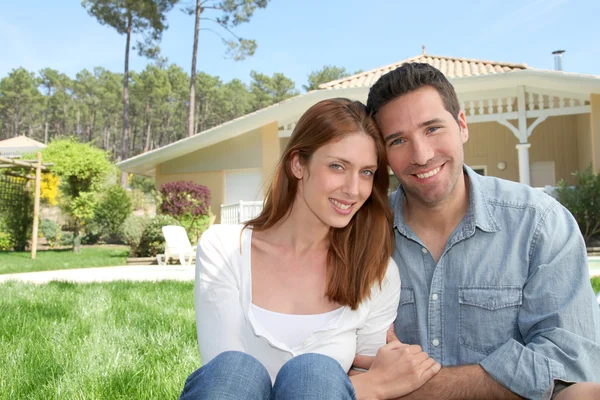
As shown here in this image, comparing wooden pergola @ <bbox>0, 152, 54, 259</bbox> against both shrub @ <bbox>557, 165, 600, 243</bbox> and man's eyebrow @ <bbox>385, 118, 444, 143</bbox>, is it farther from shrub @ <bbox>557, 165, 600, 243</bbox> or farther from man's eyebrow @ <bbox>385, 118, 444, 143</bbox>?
man's eyebrow @ <bbox>385, 118, 444, 143</bbox>

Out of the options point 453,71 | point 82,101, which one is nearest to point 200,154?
point 453,71

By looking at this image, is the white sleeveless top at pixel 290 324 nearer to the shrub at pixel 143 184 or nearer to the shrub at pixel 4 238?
the shrub at pixel 4 238

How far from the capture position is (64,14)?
62.7m

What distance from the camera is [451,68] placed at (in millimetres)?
15016

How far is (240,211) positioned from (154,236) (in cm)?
246

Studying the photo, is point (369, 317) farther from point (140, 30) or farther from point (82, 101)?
point (82, 101)

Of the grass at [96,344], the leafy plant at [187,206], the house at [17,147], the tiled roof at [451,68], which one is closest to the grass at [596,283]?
the grass at [96,344]

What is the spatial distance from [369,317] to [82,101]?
6523cm

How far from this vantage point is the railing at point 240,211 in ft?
49.4

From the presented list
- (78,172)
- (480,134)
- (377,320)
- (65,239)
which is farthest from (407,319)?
(65,239)

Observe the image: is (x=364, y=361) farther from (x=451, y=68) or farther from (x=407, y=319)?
(x=451, y=68)

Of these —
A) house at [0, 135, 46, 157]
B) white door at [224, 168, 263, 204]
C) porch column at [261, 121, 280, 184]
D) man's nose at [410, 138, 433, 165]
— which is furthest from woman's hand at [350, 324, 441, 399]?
house at [0, 135, 46, 157]

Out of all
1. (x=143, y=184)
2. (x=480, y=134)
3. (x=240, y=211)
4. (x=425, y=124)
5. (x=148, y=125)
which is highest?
(x=148, y=125)

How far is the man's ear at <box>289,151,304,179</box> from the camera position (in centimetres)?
248
